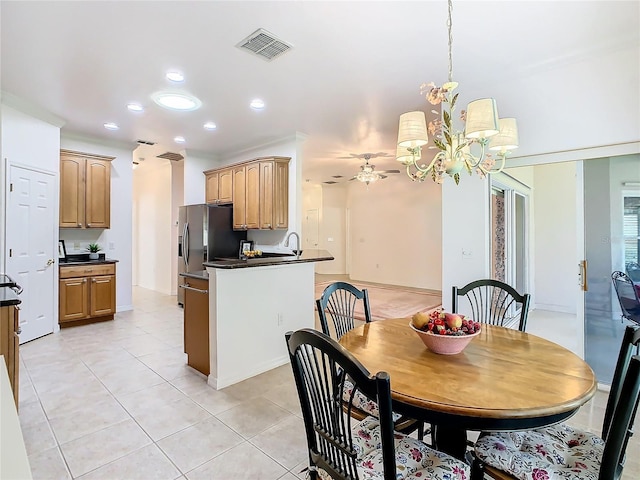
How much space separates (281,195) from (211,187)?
183cm

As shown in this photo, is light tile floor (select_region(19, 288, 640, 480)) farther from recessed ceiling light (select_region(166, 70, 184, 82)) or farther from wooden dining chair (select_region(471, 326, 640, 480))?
recessed ceiling light (select_region(166, 70, 184, 82))

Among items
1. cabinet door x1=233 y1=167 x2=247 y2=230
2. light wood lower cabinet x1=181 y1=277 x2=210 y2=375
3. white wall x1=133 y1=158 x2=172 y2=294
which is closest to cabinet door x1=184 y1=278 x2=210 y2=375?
light wood lower cabinet x1=181 y1=277 x2=210 y2=375

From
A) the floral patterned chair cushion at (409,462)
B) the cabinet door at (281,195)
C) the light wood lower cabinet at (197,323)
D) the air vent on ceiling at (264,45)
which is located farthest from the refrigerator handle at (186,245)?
the floral patterned chair cushion at (409,462)

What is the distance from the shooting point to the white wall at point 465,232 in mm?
3521

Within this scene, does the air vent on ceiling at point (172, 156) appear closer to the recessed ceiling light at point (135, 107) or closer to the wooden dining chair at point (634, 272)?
the recessed ceiling light at point (135, 107)

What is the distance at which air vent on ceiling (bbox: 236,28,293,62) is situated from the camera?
260 centimetres

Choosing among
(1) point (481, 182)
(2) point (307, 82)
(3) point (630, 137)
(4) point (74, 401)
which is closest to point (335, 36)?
(2) point (307, 82)

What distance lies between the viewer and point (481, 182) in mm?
3533

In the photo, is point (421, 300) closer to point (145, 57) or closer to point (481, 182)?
point (481, 182)

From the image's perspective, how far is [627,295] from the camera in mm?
2900

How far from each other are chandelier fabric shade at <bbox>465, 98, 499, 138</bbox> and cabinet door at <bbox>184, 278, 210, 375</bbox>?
8.14ft

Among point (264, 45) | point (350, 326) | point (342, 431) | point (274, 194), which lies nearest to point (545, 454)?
point (342, 431)

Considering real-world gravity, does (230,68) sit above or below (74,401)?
above

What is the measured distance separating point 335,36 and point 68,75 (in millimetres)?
2625
